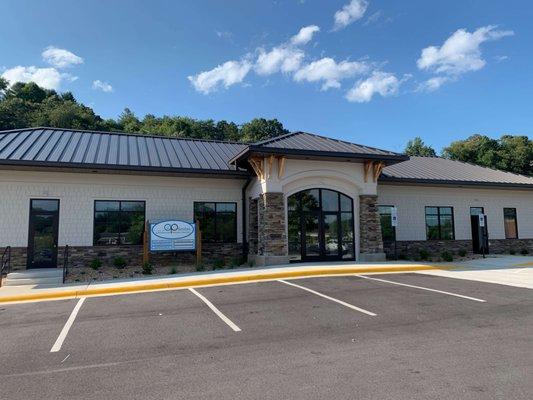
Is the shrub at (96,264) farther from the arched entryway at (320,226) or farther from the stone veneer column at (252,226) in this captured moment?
the arched entryway at (320,226)

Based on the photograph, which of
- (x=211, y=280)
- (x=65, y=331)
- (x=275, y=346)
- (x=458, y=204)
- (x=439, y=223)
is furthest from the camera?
(x=458, y=204)

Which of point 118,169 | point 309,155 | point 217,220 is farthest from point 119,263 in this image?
point 309,155

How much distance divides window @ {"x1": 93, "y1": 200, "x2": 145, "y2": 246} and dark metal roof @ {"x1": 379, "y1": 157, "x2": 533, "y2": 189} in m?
11.4

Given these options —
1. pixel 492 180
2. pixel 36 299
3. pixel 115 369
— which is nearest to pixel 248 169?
pixel 36 299

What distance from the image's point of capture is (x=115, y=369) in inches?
190

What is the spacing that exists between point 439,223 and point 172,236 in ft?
46.6

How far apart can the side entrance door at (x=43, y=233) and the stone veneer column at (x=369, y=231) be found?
12.3 m

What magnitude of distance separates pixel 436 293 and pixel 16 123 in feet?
213

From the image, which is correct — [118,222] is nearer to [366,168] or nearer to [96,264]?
[96,264]

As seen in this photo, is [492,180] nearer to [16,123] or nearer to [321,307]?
[321,307]

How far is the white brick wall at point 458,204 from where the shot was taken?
20.0m

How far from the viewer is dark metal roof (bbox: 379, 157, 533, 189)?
65.3ft

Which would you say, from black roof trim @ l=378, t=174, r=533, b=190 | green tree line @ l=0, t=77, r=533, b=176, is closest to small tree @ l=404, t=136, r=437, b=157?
green tree line @ l=0, t=77, r=533, b=176

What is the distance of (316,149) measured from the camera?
1570 cm
